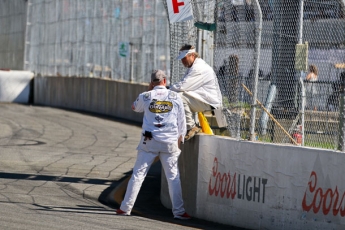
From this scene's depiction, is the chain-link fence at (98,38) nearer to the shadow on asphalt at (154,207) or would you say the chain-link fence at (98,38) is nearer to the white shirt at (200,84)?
the shadow on asphalt at (154,207)

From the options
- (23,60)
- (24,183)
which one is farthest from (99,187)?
(23,60)

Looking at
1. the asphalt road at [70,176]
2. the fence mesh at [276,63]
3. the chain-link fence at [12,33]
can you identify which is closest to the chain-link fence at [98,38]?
the chain-link fence at [12,33]

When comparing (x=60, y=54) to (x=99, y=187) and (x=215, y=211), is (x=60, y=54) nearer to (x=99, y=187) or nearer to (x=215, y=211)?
(x=99, y=187)

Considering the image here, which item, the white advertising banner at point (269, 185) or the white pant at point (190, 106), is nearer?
the white advertising banner at point (269, 185)

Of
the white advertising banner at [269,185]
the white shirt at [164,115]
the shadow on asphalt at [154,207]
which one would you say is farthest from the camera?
the white shirt at [164,115]

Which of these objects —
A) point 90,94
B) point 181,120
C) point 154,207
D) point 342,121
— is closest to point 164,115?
point 181,120

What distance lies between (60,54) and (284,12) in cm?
2074

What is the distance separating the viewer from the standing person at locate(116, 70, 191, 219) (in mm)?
9297

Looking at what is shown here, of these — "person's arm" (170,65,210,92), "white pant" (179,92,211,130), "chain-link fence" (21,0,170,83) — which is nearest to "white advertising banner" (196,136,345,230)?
"white pant" (179,92,211,130)

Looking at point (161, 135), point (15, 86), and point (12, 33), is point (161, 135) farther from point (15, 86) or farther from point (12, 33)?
point (12, 33)

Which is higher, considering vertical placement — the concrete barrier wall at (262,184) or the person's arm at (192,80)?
the person's arm at (192,80)

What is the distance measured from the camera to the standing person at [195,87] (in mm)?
9711

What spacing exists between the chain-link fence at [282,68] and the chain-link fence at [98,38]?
12.8 meters

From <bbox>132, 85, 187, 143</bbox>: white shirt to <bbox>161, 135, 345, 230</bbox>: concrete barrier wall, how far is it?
526 millimetres
